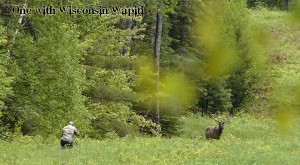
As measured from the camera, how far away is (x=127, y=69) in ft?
114

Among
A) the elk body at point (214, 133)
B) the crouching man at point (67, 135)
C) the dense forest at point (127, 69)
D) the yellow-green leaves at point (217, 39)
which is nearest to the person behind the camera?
the crouching man at point (67, 135)

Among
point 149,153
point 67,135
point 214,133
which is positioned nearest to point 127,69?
point 214,133

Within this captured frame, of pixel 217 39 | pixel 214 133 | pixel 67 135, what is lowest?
pixel 214 133

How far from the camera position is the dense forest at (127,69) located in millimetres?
24359

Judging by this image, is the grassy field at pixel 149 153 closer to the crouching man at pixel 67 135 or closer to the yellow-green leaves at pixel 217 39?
the crouching man at pixel 67 135

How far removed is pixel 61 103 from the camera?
24.4 metres

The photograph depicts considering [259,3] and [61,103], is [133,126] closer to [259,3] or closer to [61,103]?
[61,103]

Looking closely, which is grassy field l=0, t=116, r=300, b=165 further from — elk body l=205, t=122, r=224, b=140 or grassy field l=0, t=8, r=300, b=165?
elk body l=205, t=122, r=224, b=140

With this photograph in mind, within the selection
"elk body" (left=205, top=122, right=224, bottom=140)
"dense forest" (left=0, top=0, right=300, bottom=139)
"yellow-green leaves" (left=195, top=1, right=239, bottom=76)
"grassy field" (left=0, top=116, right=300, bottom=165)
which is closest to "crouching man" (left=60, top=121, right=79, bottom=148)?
"grassy field" (left=0, top=116, right=300, bottom=165)

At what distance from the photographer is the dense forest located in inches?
959

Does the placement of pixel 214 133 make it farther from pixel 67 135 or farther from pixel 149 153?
pixel 67 135

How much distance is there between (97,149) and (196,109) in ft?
89.2

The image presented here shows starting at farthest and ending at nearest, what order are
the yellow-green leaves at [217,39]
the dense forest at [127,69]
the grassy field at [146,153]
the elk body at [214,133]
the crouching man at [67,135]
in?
1. the yellow-green leaves at [217,39]
2. the elk body at [214,133]
3. the dense forest at [127,69]
4. the crouching man at [67,135]
5. the grassy field at [146,153]

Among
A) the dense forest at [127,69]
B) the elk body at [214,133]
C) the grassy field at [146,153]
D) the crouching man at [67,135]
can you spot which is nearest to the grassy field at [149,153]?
the grassy field at [146,153]
